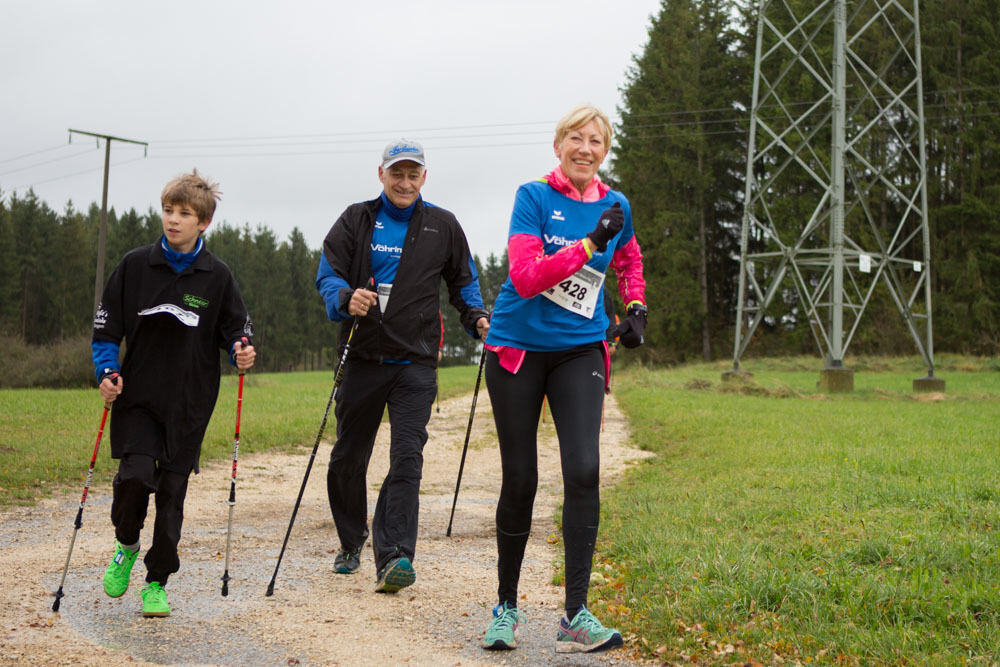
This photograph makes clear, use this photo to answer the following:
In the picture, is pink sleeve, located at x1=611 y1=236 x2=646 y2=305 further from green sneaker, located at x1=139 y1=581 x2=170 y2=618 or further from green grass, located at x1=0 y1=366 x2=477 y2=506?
green grass, located at x1=0 y1=366 x2=477 y2=506

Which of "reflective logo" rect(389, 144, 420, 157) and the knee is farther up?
"reflective logo" rect(389, 144, 420, 157)

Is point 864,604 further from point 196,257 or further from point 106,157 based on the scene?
point 106,157

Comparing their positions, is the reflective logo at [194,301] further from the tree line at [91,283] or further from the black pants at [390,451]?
the tree line at [91,283]

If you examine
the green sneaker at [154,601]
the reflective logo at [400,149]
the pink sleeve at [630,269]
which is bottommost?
the green sneaker at [154,601]

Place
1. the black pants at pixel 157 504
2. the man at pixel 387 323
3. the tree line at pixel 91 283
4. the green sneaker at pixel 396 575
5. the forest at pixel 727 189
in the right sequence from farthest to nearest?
the tree line at pixel 91 283 → the forest at pixel 727 189 → the man at pixel 387 323 → the green sneaker at pixel 396 575 → the black pants at pixel 157 504

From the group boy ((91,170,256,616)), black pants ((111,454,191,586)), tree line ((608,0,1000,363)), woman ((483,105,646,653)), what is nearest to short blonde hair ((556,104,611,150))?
woman ((483,105,646,653))

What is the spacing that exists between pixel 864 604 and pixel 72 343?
41403mm

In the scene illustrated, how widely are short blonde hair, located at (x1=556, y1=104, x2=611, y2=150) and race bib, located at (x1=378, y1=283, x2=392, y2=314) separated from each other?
1631mm

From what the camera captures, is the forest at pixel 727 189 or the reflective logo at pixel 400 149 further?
the forest at pixel 727 189

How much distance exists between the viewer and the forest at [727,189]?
122 ft

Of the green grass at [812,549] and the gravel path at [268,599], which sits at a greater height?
the green grass at [812,549]

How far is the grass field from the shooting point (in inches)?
160

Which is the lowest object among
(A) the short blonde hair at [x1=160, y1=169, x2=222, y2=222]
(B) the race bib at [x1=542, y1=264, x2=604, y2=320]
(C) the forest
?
(B) the race bib at [x1=542, y1=264, x2=604, y2=320]

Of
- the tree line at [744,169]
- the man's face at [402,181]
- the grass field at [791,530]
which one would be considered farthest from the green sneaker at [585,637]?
the tree line at [744,169]
